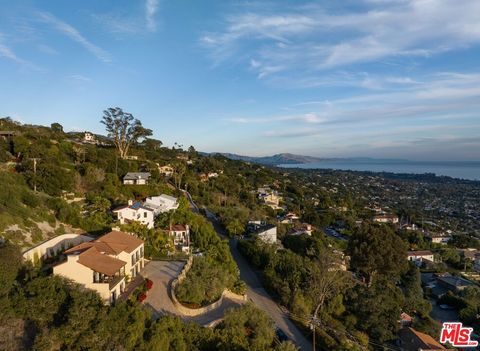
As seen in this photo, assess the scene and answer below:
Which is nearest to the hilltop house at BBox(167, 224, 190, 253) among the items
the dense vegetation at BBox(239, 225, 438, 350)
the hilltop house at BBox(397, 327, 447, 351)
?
the dense vegetation at BBox(239, 225, 438, 350)

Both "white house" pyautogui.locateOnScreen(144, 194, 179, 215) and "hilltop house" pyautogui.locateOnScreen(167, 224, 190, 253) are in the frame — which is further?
"white house" pyautogui.locateOnScreen(144, 194, 179, 215)

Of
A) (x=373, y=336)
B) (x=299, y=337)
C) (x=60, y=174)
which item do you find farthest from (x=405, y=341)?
(x=60, y=174)

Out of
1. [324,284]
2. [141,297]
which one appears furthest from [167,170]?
[141,297]

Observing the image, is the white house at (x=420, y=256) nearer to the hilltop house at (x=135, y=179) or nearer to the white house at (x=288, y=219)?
the white house at (x=288, y=219)

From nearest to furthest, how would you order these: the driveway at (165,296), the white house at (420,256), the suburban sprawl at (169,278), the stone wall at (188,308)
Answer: the suburban sprawl at (169,278) < the driveway at (165,296) < the stone wall at (188,308) < the white house at (420,256)

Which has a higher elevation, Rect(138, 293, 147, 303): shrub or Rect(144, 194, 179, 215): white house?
Rect(144, 194, 179, 215): white house

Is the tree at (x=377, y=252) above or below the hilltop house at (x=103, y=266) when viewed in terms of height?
below

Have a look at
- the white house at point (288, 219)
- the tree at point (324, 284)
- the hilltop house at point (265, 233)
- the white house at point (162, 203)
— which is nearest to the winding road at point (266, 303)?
the tree at point (324, 284)

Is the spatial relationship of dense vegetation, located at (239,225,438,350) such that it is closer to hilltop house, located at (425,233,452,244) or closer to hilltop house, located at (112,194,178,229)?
hilltop house, located at (112,194,178,229)
